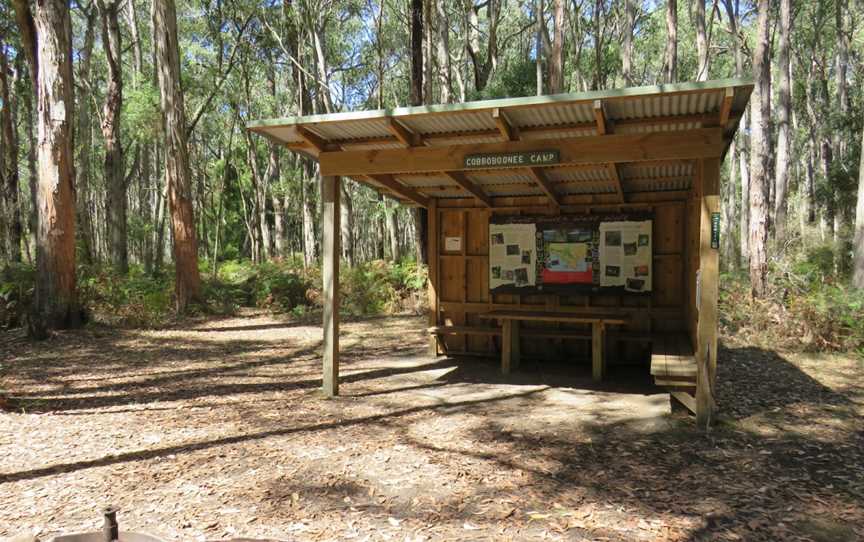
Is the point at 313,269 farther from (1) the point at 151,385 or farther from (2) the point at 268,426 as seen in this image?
(2) the point at 268,426

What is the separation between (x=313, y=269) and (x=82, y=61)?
44.9 feet

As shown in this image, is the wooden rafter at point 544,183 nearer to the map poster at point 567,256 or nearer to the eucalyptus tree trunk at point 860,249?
the map poster at point 567,256

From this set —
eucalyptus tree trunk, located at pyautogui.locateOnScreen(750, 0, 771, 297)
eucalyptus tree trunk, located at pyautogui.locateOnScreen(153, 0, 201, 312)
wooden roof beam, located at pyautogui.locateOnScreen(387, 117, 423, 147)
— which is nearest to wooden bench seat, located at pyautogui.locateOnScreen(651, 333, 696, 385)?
wooden roof beam, located at pyautogui.locateOnScreen(387, 117, 423, 147)

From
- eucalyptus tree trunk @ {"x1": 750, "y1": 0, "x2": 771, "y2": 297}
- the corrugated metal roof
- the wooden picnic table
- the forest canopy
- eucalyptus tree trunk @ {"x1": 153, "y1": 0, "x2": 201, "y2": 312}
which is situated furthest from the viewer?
eucalyptus tree trunk @ {"x1": 153, "y1": 0, "x2": 201, "y2": 312}

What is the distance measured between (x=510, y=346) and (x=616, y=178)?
9.54 ft

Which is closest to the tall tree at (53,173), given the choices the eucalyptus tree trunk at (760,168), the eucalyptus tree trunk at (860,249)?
the eucalyptus tree trunk at (760,168)

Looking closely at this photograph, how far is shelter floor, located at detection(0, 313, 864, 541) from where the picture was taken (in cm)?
348

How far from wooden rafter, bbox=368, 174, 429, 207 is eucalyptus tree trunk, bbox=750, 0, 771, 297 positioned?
5.82 m

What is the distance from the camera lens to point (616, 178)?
724 cm

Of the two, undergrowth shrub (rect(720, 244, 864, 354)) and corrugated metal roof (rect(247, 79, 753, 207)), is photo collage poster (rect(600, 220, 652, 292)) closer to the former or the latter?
corrugated metal roof (rect(247, 79, 753, 207))

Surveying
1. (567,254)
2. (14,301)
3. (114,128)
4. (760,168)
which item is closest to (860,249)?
(760,168)

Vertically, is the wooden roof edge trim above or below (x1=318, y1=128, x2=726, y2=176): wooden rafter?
above

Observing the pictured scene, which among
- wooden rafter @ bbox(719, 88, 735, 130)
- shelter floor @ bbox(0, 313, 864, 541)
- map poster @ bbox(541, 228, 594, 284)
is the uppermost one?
wooden rafter @ bbox(719, 88, 735, 130)

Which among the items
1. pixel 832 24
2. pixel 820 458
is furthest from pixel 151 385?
pixel 832 24
